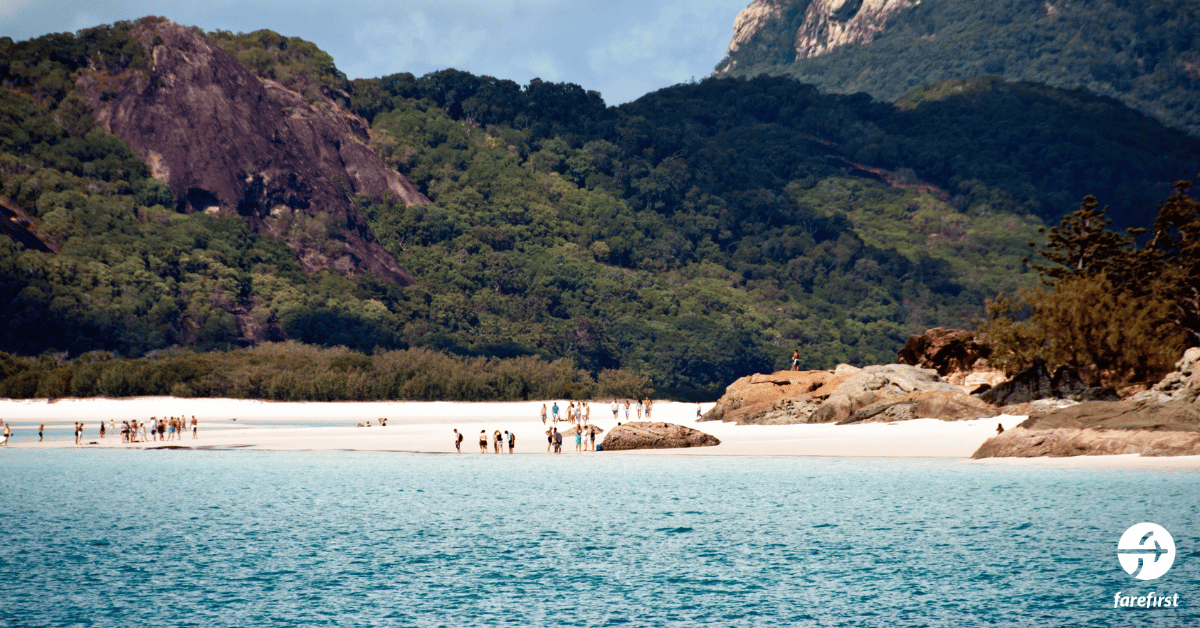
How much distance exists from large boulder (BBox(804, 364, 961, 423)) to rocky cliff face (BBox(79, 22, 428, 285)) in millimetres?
110482

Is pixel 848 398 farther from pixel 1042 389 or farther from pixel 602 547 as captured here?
pixel 602 547

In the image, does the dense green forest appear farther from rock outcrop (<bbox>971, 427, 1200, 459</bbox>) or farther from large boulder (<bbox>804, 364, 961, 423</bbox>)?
rock outcrop (<bbox>971, 427, 1200, 459</bbox>)

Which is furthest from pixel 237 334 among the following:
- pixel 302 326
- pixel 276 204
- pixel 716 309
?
pixel 716 309

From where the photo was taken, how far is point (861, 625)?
16078mm

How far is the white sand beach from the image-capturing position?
39.9 metres

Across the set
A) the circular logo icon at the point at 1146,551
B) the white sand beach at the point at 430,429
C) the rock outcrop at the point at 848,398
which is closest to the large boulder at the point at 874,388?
the rock outcrop at the point at 848,398

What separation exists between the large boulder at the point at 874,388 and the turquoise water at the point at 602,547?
12257 millimetres

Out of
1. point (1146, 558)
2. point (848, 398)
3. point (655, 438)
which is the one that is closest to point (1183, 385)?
point (848, 398)

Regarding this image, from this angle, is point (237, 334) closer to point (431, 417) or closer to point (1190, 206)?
point (431, 417)

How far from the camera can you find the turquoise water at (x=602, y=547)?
17.1 metres

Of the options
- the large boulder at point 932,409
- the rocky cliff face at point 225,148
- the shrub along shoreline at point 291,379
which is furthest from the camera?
the rocky cliff face at point 225,148

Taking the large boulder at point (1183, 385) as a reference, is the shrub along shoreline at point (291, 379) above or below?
above

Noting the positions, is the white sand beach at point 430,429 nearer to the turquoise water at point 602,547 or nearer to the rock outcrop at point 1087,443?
the rock outcrop at point 1087,443

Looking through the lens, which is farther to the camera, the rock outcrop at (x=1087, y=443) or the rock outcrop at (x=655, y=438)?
the rock outcrop at (x=655, y=438)
